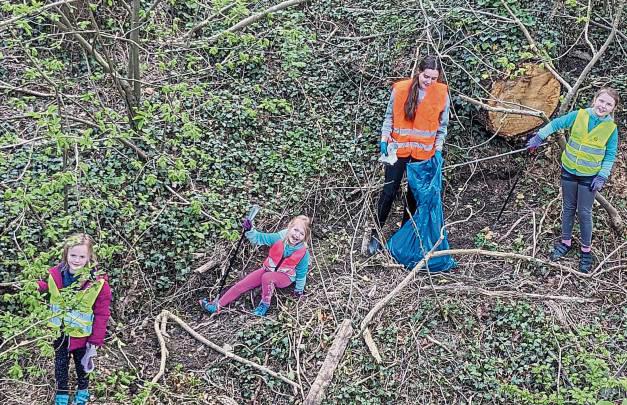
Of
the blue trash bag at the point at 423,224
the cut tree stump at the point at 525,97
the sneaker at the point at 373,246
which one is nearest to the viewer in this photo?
the blue trash bag at the point at 423,224

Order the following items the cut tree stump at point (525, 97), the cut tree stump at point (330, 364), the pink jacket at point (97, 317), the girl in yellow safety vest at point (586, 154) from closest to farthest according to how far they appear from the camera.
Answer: the pink jacket at point (97, 317) < the cut tree stump at point (330, 364) < the girl in yellow safety vest at point (586, 154) < the cut tree stump at point (525, 97)

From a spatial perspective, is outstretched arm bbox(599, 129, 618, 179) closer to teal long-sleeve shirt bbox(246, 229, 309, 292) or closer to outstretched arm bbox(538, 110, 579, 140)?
outstretched arm bbox(538, 110, 579, 140)

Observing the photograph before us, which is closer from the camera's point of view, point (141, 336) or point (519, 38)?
point (141, 336)

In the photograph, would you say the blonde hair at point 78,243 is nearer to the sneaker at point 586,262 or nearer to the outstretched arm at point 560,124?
the outstretched arm at point 560,124

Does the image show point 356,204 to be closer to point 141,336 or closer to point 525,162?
point 525,162

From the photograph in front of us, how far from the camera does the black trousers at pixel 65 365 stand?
429 centimetres

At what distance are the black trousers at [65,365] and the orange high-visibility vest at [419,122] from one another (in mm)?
3091

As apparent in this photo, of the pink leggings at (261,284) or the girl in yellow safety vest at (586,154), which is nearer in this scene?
the girl in yellow safety vest at (586,154)

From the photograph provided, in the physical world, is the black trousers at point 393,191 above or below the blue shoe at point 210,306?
above

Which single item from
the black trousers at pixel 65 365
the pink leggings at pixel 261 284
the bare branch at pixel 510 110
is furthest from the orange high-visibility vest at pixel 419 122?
the black trousers at pixel 65 365

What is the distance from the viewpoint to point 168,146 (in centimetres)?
627

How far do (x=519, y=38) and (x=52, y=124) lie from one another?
4.94m

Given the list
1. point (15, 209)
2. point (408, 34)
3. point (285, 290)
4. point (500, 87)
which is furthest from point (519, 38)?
point (15, 209)

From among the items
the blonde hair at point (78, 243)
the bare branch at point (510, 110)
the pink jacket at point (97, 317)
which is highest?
the blonde hair at point (78, 243)
